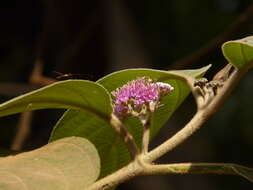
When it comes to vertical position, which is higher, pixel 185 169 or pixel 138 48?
pixel 185 169

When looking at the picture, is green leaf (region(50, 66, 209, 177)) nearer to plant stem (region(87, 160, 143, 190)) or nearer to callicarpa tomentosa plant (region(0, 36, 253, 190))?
callicarpa tomentosa plant (region(0, 36, 253, 190))

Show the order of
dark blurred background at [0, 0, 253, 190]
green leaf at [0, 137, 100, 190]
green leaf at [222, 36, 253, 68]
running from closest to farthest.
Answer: green leaf at [0, 137, 100, 190] → green leaf at [222, 36, 253, 68] → dark blurred background at [0, 0, 253, 190]

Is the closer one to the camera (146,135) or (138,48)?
Answer: (146,135)

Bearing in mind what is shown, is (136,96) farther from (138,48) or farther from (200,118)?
(138,48)

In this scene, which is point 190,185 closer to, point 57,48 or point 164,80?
point 57,48

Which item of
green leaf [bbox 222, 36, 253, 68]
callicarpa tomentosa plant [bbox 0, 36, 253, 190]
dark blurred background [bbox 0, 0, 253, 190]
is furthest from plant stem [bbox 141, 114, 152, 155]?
dark blurred background [bbox 0, 0, 253, 190]

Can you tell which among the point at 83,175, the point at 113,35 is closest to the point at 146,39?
the point at 113,35

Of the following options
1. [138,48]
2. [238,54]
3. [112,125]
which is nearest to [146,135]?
[112,125]
